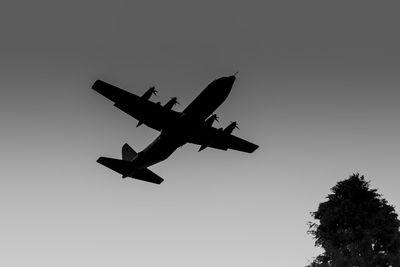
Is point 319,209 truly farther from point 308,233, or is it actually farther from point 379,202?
point 379,202

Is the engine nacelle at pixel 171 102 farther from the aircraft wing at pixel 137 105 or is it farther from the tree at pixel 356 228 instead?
the tree at pixel 356 228

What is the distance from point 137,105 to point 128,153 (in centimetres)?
1077

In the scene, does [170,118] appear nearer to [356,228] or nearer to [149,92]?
[149,92]

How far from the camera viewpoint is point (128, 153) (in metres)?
39.1

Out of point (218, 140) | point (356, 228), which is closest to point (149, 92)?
point (218, 140)

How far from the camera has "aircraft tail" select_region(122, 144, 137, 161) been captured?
38.5 metres

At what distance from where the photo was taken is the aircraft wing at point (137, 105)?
1126 inches

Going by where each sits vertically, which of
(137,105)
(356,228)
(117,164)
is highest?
(137,105)

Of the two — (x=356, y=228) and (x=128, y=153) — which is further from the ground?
(x=128, y=153)

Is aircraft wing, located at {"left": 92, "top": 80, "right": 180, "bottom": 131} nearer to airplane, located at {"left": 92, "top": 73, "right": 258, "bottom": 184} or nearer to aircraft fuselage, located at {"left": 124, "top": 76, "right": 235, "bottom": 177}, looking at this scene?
airplane, located at {"left": 92, "top": 73, "right": 258, "bottom": 184}

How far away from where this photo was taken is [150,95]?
2742cm

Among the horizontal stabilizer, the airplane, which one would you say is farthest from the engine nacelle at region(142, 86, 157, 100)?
the horizontal stabilizer

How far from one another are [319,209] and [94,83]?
16.4m

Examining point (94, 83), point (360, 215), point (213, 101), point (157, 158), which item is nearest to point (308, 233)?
point (360, 215)
